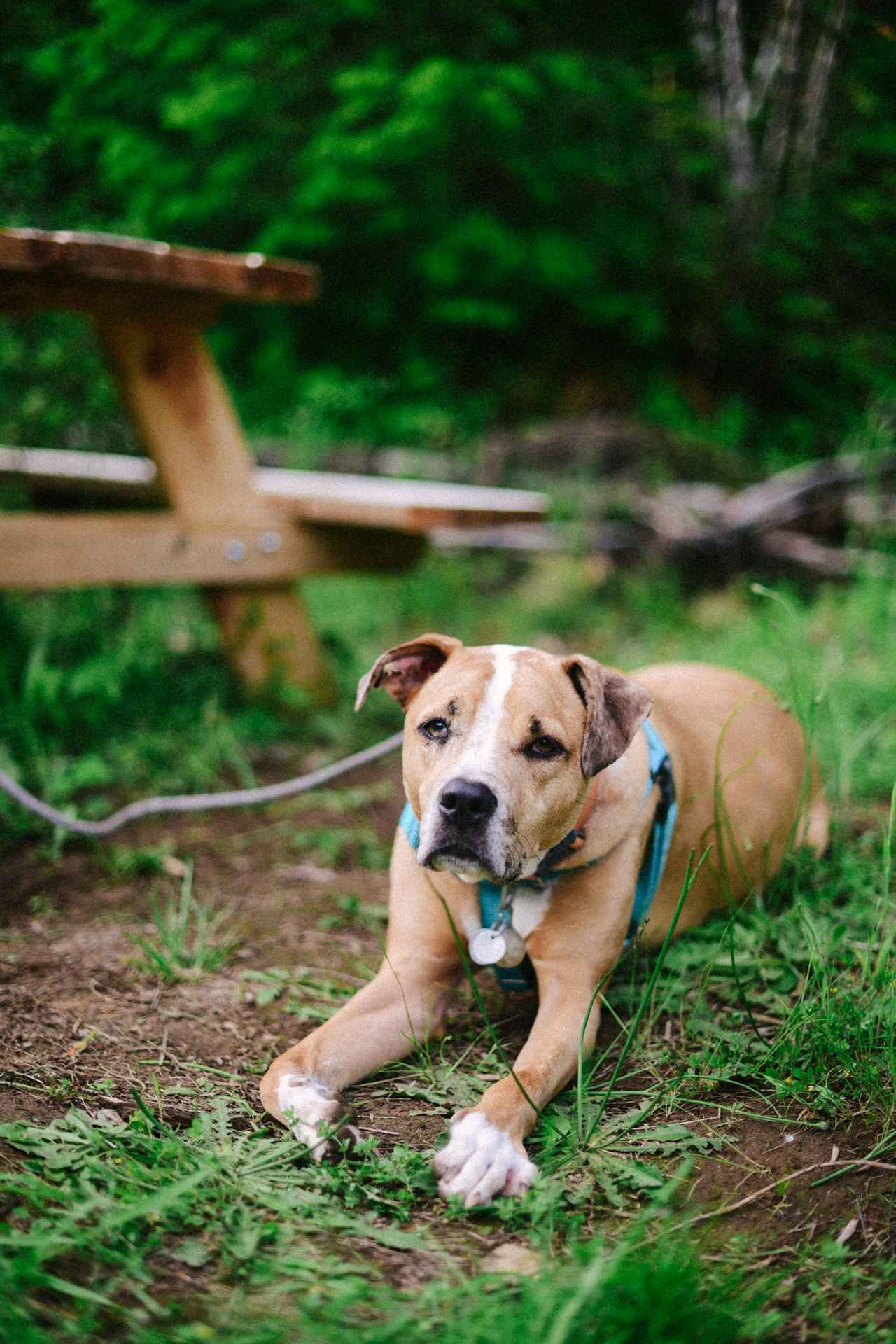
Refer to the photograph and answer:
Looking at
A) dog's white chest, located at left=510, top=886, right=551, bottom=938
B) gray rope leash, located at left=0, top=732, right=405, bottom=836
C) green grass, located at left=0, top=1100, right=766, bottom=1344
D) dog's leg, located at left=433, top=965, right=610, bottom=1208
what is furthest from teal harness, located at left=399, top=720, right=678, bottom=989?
green grass, located at left=0, top=1100, right=766, bottom=1344

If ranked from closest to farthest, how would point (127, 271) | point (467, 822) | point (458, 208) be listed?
1. point (467, 822)
2. point (127, 271)
3. point (458, 208)

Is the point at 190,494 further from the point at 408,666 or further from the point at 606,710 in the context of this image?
the point at 606,710

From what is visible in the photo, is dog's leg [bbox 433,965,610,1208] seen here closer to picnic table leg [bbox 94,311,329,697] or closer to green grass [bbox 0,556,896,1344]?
green grass [bbox 0,556,896,1344]

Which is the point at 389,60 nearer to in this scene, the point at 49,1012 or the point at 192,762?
the point at 192,762

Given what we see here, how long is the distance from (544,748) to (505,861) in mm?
283

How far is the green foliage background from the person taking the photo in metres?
4.47

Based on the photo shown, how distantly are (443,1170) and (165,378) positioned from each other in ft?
10.7

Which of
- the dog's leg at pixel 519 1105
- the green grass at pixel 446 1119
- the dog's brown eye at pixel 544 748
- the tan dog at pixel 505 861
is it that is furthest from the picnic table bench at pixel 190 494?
the dog's leg at pixel 519 1105

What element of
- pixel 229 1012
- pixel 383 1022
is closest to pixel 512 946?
pixel 383 1022

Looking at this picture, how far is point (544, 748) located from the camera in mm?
2330

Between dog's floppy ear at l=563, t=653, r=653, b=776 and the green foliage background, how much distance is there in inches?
113

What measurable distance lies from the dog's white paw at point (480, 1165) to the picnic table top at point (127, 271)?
9.14 feet

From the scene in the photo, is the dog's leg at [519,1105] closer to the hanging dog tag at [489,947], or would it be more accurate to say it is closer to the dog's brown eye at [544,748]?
the hanging dog tag at [489,947]

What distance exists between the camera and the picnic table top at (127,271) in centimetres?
321
